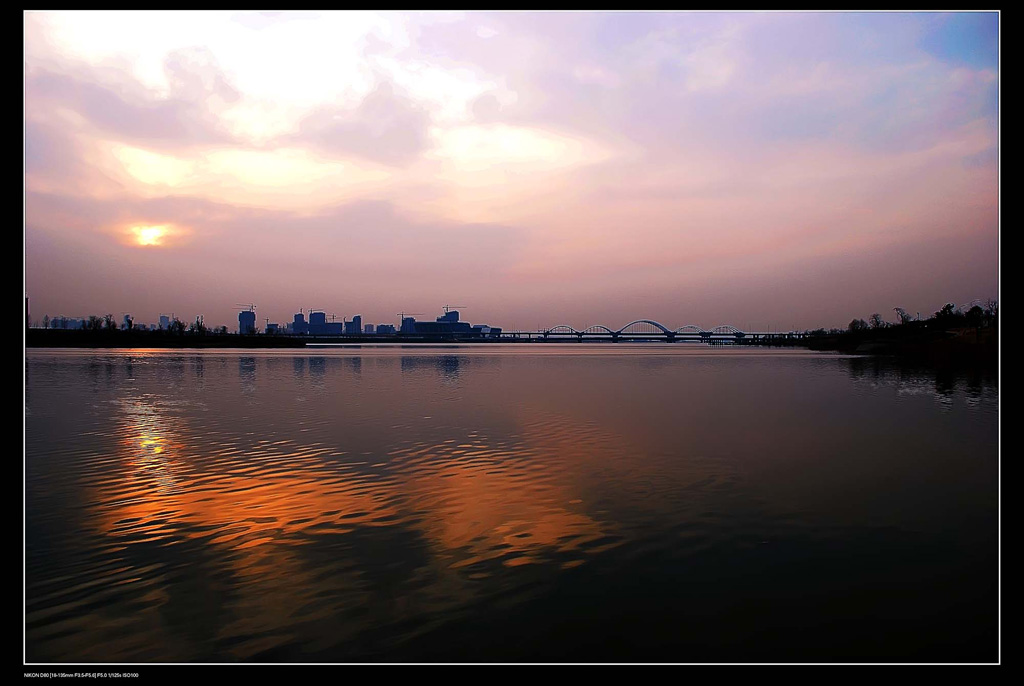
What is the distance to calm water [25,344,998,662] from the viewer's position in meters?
7.46

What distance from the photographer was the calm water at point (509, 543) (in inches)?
294

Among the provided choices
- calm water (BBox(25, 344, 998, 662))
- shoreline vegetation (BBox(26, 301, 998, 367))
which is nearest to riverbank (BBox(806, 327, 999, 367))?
shoreline vegetation (BBox(26, 301, 998, 367))

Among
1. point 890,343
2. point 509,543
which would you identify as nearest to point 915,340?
point 890,343

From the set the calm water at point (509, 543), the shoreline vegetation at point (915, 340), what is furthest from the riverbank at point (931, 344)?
the calm water at point (509, 543)

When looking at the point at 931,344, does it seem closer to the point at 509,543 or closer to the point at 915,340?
the point at 915,340

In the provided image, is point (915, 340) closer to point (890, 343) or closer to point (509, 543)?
point (890, 343)

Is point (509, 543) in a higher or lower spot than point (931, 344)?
lower

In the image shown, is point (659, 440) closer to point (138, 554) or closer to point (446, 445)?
point (446, 445)

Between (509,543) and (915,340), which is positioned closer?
(509,543)

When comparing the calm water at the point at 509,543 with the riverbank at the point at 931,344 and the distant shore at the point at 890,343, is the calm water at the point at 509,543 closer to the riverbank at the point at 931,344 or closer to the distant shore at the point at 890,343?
the distant shore at the point at 890,343

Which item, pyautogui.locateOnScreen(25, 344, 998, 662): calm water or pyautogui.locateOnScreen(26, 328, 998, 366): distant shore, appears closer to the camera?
pyautogui.locateOnScreen(25, 344, 998, 662): calm water

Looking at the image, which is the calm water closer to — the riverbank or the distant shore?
the distant shore

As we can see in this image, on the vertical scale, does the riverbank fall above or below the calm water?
above

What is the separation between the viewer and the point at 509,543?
34.8ft
